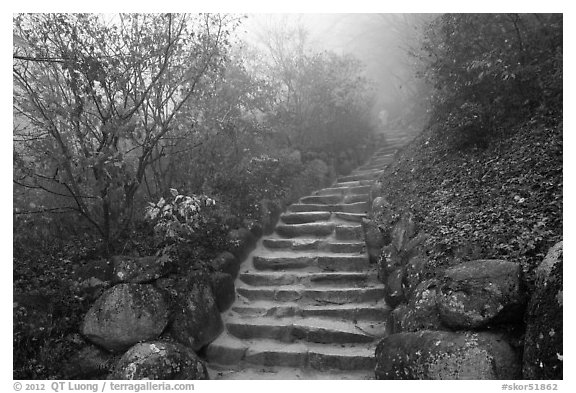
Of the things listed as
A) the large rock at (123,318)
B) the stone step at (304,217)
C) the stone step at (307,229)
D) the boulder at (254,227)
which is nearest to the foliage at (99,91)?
the large rock at (123,318)

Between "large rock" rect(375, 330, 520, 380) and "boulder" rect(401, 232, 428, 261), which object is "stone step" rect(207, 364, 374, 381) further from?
"boulder" rect(401, 232, 428, 261)

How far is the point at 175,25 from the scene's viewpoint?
6504mm

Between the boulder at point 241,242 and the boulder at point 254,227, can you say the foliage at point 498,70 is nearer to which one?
the boulder at point 254,227

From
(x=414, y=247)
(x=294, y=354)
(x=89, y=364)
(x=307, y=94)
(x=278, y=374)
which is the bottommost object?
(x=278, y=374)

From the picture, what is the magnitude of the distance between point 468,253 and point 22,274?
5.72 m

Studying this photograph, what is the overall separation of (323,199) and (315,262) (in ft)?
9.64

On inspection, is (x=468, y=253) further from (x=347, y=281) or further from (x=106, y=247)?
(x=106, y=247)

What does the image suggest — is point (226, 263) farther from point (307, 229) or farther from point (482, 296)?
point (482, 296)

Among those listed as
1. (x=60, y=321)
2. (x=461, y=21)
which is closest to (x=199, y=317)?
(x=60, y=321)

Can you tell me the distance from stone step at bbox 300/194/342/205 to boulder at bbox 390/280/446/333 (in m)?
4.85

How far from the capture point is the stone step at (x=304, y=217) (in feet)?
28.6

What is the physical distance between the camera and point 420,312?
4.52 metres

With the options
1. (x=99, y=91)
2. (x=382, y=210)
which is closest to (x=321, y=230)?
(x=382, y=210)

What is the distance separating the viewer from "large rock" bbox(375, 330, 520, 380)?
3.71m
